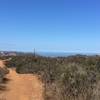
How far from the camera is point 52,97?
666 inches

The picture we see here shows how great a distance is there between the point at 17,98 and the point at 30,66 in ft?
66.9

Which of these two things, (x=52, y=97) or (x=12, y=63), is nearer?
(x=52, y=97)

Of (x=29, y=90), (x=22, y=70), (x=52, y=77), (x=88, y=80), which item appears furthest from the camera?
(x=22, y=70)

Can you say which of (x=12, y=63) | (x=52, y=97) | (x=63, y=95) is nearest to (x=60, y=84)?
(x=52, y=97)

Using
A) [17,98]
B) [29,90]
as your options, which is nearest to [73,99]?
[17,98]

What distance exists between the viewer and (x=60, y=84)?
1784 cm

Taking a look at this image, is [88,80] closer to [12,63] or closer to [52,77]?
[52,77]

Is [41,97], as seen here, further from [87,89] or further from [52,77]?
[52,77]

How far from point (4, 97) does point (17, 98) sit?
81 centimetres

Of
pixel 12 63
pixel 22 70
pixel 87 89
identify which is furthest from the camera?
pixel 12 63

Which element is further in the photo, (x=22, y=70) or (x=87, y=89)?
(x=22, y=70)

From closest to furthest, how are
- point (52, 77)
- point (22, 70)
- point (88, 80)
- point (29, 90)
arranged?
point (88, 80)
point (29, 90)
point (52, 77)
point (22, 70)

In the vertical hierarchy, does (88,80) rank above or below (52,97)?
above

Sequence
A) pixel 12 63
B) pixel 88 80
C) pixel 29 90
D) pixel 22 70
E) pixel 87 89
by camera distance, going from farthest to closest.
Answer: pixel 12 63 < pixel 22 70 < pixel 29 90 < pixel 88 80 < pixel 87 89
